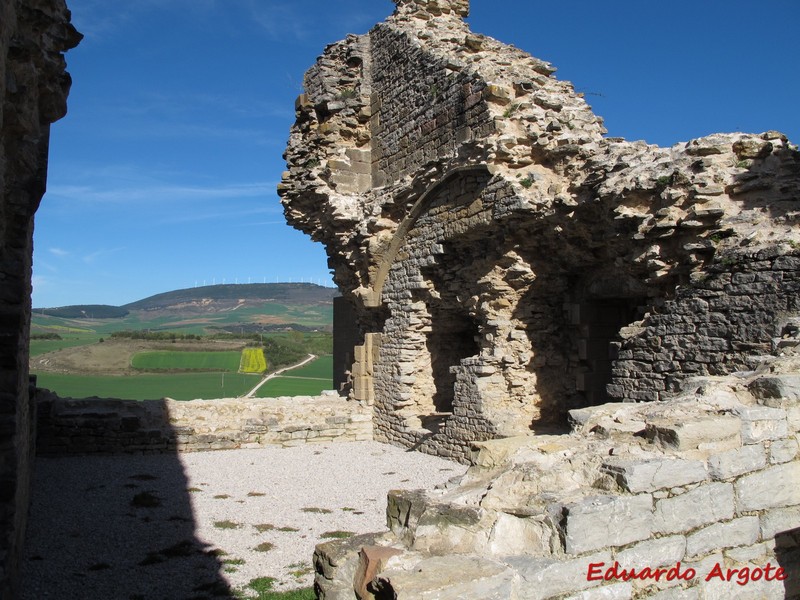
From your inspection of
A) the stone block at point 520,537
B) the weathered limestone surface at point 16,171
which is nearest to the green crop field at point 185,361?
the weathered limestone surface at point 16,171

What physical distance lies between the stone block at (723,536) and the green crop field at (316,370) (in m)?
24.0

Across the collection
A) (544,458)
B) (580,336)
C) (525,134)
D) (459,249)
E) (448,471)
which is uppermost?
(525,134)

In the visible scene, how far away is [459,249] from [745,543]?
7.90m

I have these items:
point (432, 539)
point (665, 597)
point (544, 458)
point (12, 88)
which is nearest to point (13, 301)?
point (12, 88)

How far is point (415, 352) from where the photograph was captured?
12617 mm

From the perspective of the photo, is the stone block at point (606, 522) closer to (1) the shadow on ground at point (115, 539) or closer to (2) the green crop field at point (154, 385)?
(1) the shadow on ground at point (115, 539)

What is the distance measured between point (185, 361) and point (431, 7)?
75.9ft

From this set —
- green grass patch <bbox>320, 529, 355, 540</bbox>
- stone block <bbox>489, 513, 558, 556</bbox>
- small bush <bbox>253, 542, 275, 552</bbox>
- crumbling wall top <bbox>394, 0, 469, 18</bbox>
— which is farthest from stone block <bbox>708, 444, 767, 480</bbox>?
crumbling wall top <bbox>394, 0, 469, 18</bbox>

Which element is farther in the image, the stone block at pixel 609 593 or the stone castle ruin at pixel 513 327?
the stone castle ruin at pixel 513 327

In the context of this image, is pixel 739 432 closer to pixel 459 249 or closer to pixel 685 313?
pixel 685 313

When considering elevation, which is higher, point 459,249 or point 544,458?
point 459,249

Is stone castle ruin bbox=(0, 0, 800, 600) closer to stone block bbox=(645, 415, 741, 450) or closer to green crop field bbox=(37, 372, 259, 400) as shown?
stone block bbox=(645, 415, 741, 450)

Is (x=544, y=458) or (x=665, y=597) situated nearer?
(x=665, y=597)

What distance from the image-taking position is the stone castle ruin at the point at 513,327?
3621 mm
